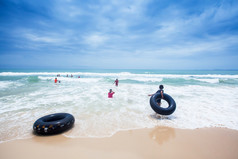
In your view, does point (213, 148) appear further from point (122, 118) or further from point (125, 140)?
point (122, 118)

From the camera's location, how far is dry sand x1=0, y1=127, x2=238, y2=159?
3314 mm

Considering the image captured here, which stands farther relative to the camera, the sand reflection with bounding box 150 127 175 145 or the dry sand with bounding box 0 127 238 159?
the sand reflection with bounding box 150 127 175 145

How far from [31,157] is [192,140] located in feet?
16.5

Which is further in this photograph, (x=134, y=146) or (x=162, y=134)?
(x=162, y=134)

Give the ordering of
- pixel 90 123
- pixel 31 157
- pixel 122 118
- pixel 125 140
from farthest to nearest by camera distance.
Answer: pixel 122 118
pixel 90 123
pixel 125 140
pixel 31 157

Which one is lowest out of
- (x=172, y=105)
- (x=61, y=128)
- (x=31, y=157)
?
(x=31, y=157)

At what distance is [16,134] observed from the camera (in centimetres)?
430

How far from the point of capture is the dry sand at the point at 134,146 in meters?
3.31

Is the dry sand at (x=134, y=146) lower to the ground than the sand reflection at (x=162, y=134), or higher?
lower

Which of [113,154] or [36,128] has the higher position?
[36,128]

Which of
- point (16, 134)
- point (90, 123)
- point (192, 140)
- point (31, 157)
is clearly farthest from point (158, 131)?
point (16, 134)

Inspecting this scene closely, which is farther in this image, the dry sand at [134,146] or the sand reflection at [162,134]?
the sand reflection at [162,134]

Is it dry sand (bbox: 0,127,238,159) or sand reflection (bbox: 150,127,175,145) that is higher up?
sand reflection (bbox: 150,127,175,145)

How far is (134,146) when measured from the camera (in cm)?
368
